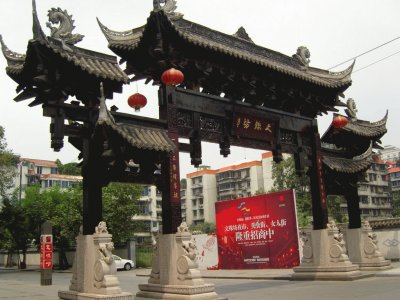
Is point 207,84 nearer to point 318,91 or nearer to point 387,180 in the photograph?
point 318,91

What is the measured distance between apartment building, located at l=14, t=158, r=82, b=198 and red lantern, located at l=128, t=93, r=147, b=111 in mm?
48829

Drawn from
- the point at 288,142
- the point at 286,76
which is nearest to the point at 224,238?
the point at 288,142

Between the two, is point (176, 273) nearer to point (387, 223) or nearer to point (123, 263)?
point (387, 223)

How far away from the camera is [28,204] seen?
3475cm

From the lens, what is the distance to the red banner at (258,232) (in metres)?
22.5

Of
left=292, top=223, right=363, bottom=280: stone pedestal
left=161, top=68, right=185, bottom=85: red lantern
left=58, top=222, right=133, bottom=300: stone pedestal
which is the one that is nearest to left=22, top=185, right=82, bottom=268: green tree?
left=292, top=223, right=363, bottom=280: stone pedestal

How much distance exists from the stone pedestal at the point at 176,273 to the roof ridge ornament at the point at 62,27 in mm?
4851

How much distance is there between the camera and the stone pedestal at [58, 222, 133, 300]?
9070mm

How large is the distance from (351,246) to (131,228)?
787 inches

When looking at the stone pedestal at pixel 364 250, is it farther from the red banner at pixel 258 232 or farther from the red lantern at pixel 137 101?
the red lantern at pixel 137 101

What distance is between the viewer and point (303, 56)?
15.6m

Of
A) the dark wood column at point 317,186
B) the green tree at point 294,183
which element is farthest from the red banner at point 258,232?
the green tree at point 294,183

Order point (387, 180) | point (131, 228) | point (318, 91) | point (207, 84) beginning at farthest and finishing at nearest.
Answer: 1. point (387, 180)
2. point (131, 228)
3. point (318, 91)
4. point (207, 84)

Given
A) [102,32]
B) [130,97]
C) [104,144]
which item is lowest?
[104,144]
